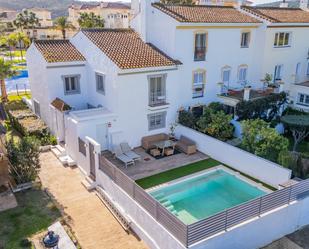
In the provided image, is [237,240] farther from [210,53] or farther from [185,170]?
[210,53]

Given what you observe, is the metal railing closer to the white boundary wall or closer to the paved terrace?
the white boundary wall

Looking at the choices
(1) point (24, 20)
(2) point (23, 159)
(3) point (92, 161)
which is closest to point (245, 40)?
(3) point (92, 161)

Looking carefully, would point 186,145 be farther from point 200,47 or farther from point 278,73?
point 278,73

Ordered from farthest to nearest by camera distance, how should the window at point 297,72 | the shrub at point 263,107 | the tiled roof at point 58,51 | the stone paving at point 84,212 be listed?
the window at point 297,72 → the shrub at point 263,107 → the tiled roof at point 58,51 → the stone paving at point 84,212

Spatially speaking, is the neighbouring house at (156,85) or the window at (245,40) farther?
the window at (245,40)

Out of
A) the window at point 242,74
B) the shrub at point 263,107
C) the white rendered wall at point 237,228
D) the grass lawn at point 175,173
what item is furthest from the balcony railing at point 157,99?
the window at point 242,74

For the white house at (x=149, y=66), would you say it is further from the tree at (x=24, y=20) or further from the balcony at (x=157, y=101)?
the tree at (x=24, y=20)
